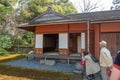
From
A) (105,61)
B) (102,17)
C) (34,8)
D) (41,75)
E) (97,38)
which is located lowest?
(41,75)

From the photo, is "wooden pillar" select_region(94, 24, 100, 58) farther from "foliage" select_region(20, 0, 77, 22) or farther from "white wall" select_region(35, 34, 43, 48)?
"foliage" select_region(20, 0, 77, 22)

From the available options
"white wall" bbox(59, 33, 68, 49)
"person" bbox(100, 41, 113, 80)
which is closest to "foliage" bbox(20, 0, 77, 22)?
"white wall" bbox(59, 33, 68, 49)

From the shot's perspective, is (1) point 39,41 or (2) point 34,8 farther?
→ (2) point 34,8

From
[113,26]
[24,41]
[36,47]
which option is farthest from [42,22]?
[24,41]

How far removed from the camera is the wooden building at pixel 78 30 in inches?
435

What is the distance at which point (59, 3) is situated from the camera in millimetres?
31969

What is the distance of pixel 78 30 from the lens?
12.8 metres

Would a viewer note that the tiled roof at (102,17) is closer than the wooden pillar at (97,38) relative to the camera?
Yes

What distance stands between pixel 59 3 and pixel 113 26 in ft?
71.6

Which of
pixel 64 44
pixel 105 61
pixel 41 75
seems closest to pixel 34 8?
pixel 64 44

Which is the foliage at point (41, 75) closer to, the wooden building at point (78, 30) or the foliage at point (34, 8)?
the wooden building at point (78, 30)

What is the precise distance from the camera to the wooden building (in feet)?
36.2

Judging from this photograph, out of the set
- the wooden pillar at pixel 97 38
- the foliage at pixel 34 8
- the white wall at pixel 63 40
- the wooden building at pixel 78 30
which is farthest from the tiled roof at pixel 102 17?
the foliage at pixel 34 8

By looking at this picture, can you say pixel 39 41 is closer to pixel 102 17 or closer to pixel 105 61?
pixel 102 17
